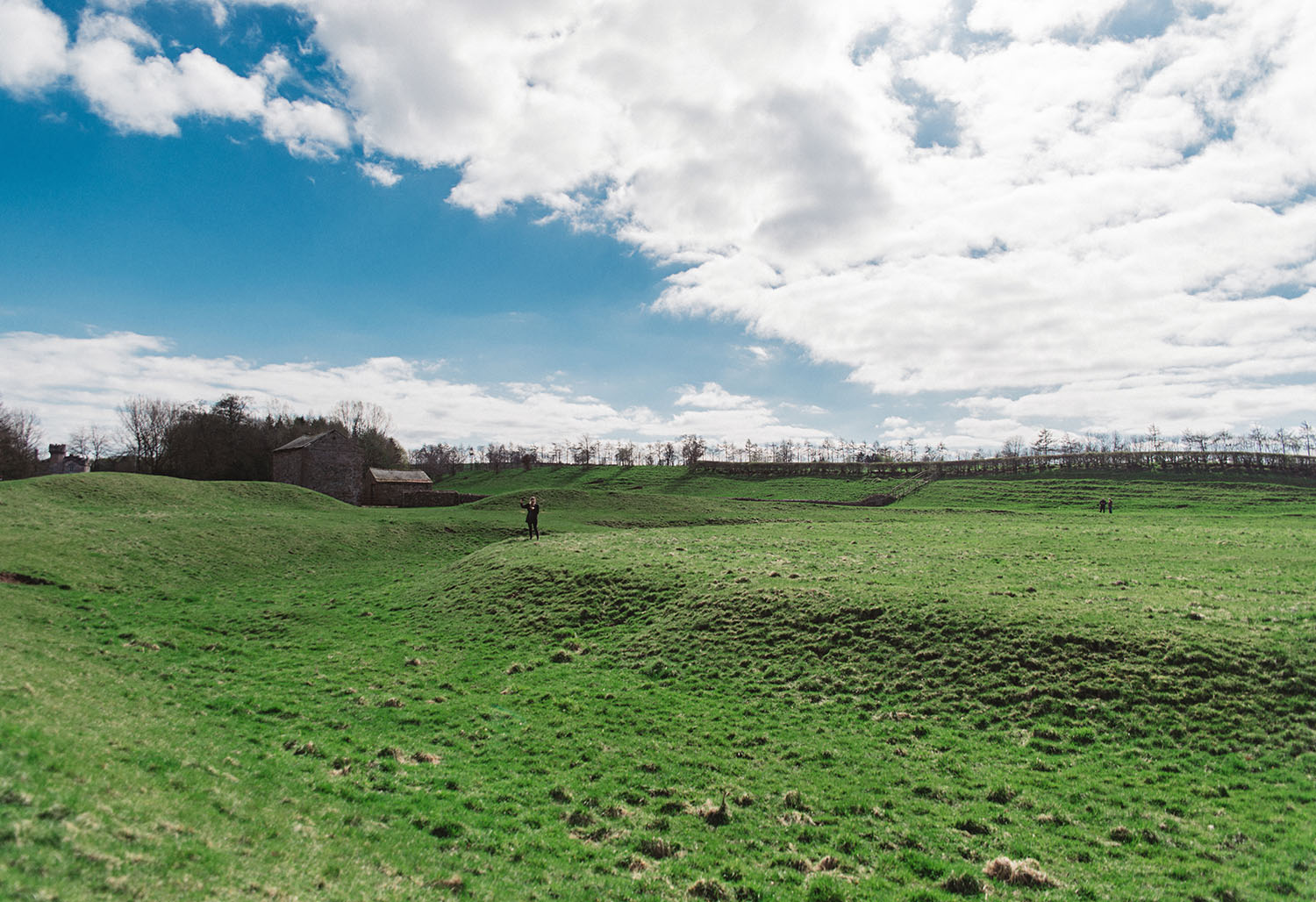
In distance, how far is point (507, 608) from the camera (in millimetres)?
25016

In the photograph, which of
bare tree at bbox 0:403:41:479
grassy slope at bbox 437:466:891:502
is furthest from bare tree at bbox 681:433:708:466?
bare tree at bbox 0:403:41:479

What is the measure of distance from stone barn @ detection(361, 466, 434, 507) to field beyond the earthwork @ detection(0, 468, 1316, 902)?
160 ft

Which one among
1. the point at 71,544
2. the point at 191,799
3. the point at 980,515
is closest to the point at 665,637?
the point at 191,799

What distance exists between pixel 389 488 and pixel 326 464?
840 cm

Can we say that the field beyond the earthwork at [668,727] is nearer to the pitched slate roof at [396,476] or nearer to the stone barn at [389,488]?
the stone barn at [389,488]

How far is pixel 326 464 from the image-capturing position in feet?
248

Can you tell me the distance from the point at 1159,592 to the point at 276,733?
26638mm

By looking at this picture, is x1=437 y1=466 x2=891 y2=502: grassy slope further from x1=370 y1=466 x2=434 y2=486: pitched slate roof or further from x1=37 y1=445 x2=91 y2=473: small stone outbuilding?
x1=37 y1=445 x2=91 y2=473: small stone outbuilding

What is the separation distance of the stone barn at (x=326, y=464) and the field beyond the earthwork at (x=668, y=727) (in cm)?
4598

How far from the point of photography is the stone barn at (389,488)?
7962 centimetres

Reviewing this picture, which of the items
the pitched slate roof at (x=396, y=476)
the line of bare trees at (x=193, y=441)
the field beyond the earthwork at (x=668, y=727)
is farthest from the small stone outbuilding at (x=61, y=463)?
A: the field beyond the earthwork at (x=668, y=727)

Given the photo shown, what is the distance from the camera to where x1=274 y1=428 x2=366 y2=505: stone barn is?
7512cm

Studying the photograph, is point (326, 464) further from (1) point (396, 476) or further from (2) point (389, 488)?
(1) point (396, 476)

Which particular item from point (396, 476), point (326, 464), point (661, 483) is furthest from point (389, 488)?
point (661, 483)
